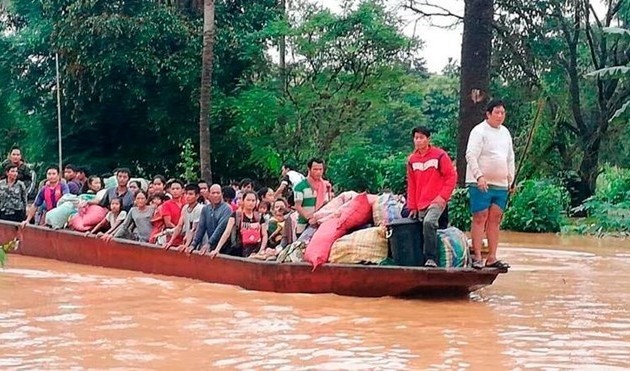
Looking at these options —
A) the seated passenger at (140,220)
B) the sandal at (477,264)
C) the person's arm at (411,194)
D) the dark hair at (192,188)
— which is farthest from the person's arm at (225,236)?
the sandal at (477,264)

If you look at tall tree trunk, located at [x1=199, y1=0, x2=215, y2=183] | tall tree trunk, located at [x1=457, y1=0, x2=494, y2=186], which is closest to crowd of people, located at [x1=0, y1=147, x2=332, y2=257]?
tall tree trunk, located at [x1=457, y1=0, x2=494, y2=186]

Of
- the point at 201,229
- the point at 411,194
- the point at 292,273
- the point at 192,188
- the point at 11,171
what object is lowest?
the point at 292,273

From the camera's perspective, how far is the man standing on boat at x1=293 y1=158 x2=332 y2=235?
10.3m

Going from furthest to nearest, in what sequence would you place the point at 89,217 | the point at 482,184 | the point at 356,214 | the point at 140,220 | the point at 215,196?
the point at 89,217 < the point at 140,220 < the point at 215,196 < the point at 356,214 < the point at 482,184

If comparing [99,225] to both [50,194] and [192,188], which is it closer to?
[50,194]

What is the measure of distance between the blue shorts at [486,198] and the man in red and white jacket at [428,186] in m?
0.23

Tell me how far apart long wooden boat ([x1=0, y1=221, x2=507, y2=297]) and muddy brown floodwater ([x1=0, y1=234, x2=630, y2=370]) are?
0.40ft

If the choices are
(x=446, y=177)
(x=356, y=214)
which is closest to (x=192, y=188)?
(x=356, y=214)

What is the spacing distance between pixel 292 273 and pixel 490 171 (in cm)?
214

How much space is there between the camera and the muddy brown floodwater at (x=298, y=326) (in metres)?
6.31

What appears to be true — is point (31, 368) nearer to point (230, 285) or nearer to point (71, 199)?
point (230, 285)

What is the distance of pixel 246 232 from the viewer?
1028 cm

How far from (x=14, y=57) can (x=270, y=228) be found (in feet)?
52.3

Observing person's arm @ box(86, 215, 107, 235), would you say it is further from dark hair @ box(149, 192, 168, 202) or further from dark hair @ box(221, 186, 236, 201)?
dark hair @ box(221, 186, 236, 201)
